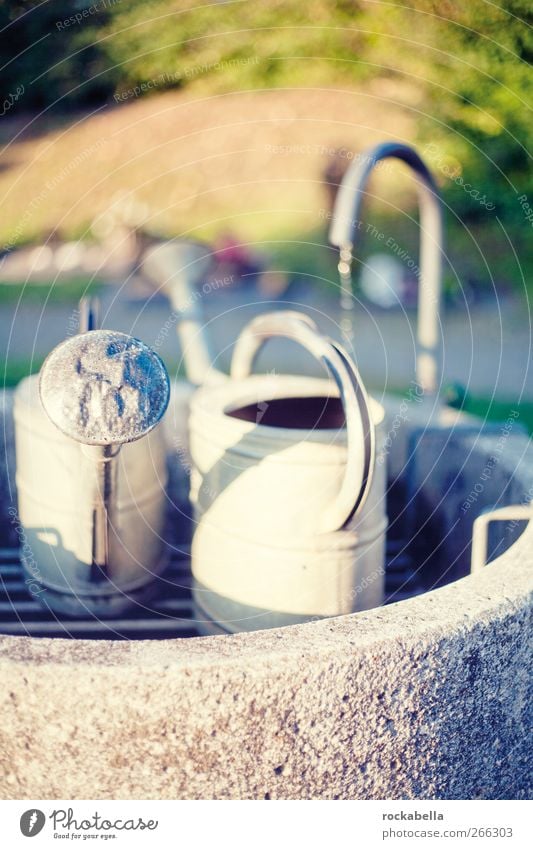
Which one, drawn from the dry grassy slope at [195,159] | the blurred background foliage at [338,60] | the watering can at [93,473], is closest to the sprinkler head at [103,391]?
the watering can at [93,473]

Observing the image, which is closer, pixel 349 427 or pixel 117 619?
pixel 349 427

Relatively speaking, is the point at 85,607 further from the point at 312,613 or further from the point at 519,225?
the point at 519,225

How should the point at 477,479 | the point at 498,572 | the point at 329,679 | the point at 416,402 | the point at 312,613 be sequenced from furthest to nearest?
1. the point at 416,402
2. the point at 477,479
3. the point at 312,613
4. the point at 498,572
5. the point at 329,679

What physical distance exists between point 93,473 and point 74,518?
139 mm

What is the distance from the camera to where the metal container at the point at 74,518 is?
1.21 metres

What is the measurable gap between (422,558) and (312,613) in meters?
0.43

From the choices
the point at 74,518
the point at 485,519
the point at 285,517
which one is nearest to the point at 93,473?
Result: the point at 74,518

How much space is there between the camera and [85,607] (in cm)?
126

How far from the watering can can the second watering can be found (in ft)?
0.36

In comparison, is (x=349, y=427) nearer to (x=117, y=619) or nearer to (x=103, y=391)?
(x=103, y=391)

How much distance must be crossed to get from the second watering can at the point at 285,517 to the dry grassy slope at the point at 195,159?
5433mm

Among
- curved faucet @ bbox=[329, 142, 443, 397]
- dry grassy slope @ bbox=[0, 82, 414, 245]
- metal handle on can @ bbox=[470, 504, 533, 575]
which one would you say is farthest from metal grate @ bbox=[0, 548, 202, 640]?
dry grassy slope @ bbox=[0, 82, 414, 245]

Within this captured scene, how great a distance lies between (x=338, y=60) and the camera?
20.3 ft

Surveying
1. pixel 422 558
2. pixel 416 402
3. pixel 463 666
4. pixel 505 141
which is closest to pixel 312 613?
pixel 463 666
